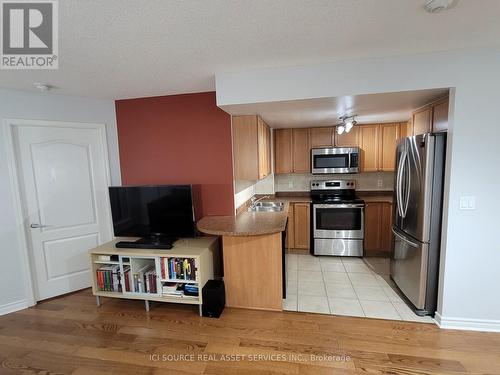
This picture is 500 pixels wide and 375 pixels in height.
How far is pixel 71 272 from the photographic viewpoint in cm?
299

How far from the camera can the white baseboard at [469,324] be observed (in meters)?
2.12

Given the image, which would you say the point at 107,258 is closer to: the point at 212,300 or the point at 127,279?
the point at 127,279

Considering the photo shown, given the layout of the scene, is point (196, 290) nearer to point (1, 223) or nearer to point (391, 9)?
point (1, 223)

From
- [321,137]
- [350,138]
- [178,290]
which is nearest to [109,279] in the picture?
[178,290]

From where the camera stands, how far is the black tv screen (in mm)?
2615

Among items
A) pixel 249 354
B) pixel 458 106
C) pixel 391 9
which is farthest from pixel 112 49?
pixel 458 106

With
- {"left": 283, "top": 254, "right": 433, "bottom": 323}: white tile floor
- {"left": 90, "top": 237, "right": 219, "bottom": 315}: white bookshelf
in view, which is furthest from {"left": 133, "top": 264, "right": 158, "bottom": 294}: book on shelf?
{"left": 283, "top": 254, "right": 433, "bottom": 323}: white tile floor

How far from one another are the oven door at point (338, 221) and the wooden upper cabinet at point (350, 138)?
3.48 feet

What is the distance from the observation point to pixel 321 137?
4113 millimetres

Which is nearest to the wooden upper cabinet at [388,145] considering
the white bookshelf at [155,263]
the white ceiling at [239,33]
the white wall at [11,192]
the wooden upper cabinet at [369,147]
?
the wooden upper cabinet at [369,147]

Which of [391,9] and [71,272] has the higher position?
[391,9]

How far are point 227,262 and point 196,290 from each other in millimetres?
418

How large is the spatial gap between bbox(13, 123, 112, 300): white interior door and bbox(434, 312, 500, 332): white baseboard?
3809mm

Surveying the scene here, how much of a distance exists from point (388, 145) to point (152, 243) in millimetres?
3804
